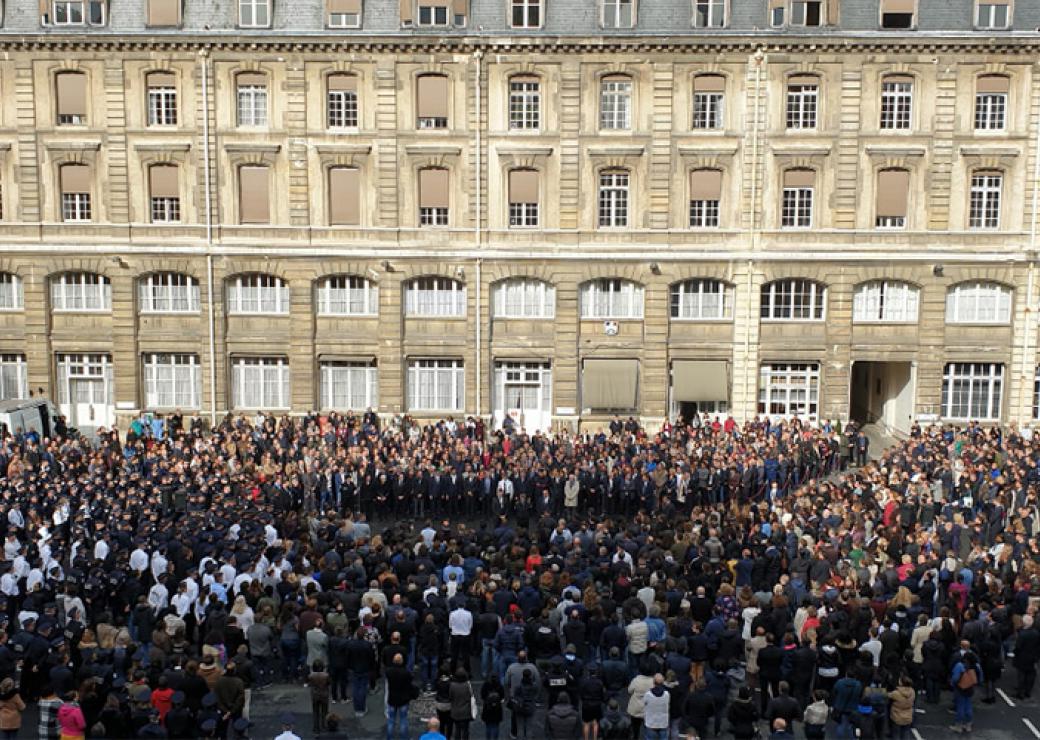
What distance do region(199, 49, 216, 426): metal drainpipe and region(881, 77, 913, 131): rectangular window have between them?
995 inches

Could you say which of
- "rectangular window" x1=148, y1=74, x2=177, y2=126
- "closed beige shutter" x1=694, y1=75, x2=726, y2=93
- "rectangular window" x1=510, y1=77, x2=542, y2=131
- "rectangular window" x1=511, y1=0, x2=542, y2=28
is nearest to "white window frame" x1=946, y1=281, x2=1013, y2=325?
"closed beige shutter" x1=694, y1=75, x2=726, y2=93

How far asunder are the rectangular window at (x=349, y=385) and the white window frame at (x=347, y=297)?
6.69ft

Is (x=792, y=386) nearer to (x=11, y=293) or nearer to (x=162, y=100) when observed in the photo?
(x=162, y=100)

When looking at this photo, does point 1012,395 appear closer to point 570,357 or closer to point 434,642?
point 570,357

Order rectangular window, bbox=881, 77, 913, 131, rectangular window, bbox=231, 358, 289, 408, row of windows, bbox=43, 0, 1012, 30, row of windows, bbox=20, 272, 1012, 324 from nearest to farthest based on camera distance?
row of windows, bbox=43, 0, 1012, 30, rectangular window, bbox=881, 77, 913, 131, row of windows, bbox=20, 272, 1012, 324, rectangular window, bbox=231, 358, 289, 408

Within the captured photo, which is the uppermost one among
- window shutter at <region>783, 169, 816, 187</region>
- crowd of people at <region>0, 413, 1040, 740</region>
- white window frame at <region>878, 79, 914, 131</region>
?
white window frame at <region>878, 79, 914, 131</region>

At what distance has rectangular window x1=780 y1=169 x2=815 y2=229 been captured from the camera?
39.1m

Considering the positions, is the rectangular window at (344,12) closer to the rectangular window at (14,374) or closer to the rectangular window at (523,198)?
the rectangular window at (523,198)

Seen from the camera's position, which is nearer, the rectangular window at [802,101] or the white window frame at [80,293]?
the rectangular window at [802,101]

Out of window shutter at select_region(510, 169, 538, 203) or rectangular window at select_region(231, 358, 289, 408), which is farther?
rectangular window at select_region(231, 358, 289, 408)

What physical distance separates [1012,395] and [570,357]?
55.1ft

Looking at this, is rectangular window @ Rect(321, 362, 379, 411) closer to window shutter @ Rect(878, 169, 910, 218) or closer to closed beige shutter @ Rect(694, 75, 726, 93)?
closed beige shutter @ Rect(694, 75, 726, 93)

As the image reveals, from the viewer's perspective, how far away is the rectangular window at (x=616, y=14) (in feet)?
127

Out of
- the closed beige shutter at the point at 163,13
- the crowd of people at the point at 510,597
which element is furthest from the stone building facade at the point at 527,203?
the crowd of people at the point at 510,597
